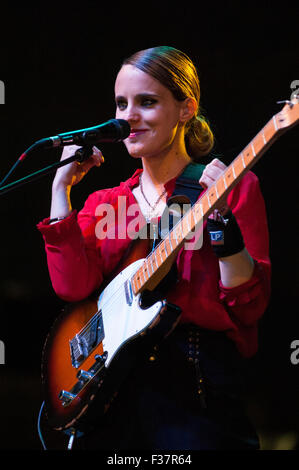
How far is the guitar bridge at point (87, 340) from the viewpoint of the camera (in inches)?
65.4

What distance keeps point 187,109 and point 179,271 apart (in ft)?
1.74

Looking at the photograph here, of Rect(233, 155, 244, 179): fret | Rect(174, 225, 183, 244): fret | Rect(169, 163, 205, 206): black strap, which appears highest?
Rect(233, 155, 244, 179): fret

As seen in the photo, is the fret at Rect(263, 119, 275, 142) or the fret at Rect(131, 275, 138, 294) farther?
the fret at Rect(131, 275, 138, 294)

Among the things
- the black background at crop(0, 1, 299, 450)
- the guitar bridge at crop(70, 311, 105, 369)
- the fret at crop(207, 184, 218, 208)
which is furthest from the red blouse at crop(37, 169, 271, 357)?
the black background at crop(0, 1, 299, 450)

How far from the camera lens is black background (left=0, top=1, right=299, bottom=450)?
200 centimetres

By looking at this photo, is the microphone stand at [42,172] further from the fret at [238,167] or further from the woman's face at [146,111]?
the fret at [238,167]

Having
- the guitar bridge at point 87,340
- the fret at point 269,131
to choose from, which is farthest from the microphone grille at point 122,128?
the guitar bridge at point 87,340

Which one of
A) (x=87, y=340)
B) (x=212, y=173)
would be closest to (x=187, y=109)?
(x=212, y=173)

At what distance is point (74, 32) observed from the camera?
2305 mm

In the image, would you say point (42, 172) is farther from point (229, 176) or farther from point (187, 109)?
point (187, 109)

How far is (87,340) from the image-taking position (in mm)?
1700

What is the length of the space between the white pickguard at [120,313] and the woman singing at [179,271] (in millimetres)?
87

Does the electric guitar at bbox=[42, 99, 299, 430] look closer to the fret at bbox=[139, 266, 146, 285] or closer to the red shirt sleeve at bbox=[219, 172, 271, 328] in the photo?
the fret at bbox=[139, 266, 146, 285]

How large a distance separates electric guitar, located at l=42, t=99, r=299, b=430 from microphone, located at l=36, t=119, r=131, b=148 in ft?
0.92
